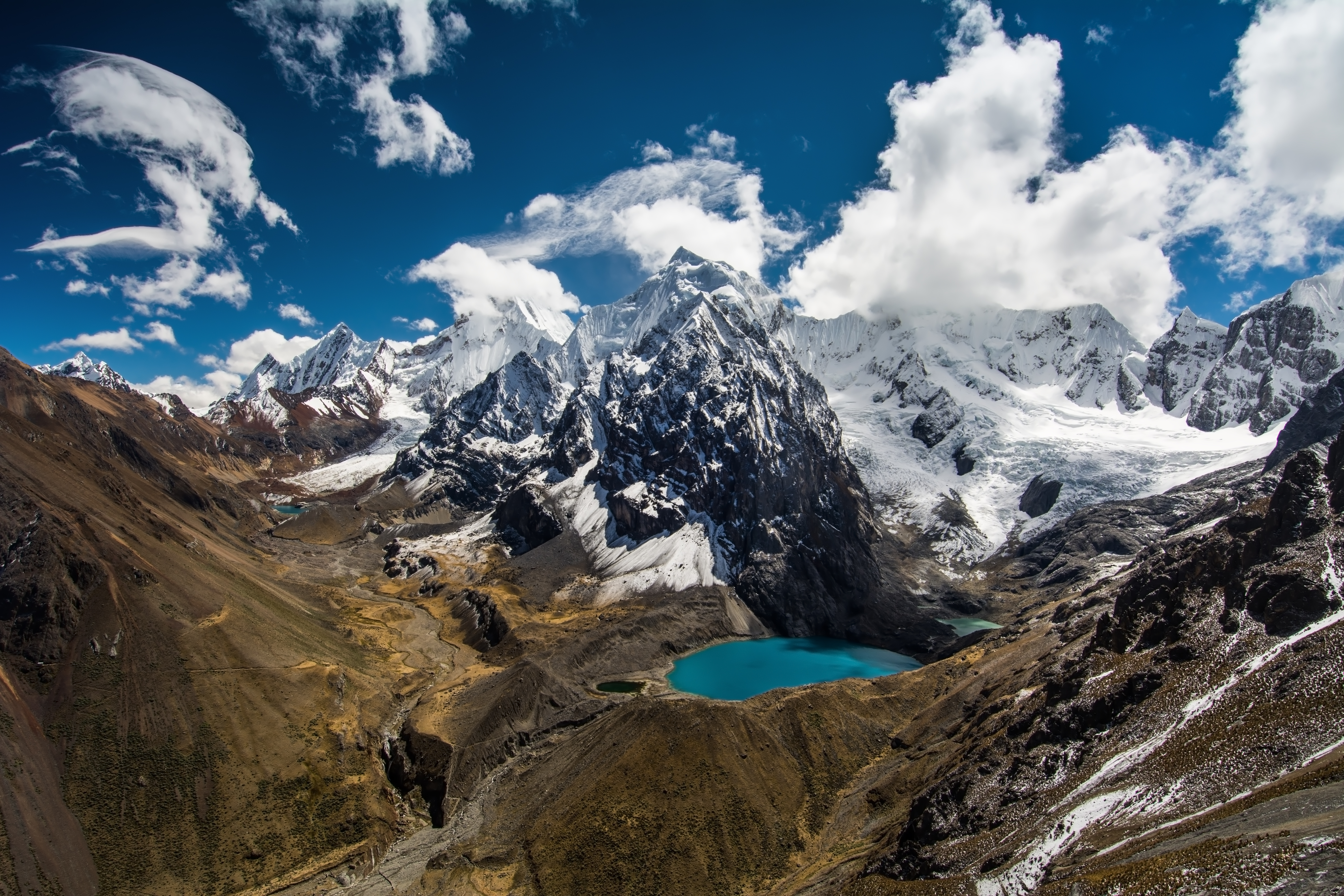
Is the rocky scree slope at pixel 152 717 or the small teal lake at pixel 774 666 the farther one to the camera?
the small teal lake at pixel 774 666

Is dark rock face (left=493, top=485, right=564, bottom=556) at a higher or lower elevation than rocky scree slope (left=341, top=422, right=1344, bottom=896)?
higher

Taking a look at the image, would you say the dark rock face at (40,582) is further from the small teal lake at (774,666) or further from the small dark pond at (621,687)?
the small teal lake at (774,666)

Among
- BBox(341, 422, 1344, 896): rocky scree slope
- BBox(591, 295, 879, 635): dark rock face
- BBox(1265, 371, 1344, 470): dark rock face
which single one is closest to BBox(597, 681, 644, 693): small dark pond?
BBox(341, 422, 1344, 896): rocky scree slope

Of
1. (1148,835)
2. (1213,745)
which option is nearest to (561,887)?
(1148,835)

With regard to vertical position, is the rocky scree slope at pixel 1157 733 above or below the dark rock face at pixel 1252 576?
below

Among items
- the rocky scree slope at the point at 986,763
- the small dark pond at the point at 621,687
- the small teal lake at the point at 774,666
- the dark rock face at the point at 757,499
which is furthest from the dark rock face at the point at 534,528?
the rocky scree slope at the point at 986,763

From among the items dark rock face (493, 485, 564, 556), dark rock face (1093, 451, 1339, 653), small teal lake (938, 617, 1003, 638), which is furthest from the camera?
dark rock face (493, 485, 564, 556)

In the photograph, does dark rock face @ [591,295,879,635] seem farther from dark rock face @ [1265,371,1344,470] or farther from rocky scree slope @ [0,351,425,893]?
dark rock face @ [1265,371,1344,470]
